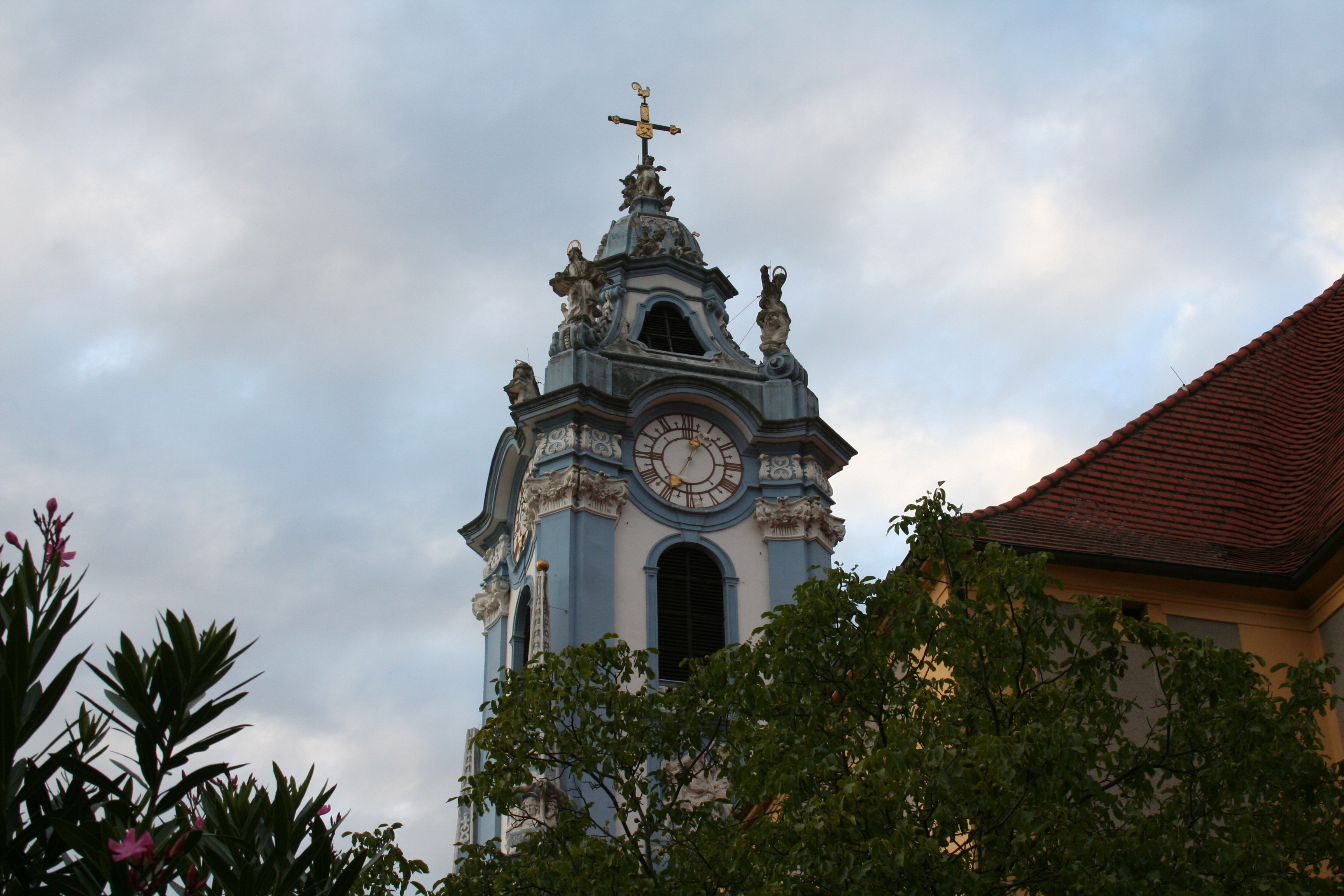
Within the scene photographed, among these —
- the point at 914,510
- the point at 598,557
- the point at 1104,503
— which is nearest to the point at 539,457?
the point at 598,557

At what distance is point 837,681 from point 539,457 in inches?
650

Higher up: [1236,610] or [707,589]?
[707,589]

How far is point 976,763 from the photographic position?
29.5ft

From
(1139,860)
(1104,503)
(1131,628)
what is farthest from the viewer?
(1104,503)

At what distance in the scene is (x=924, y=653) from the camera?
10.5 meters

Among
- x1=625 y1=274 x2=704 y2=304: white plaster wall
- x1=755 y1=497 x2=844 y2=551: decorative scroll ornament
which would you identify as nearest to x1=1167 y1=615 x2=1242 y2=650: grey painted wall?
x1=755 y1=497 x2=844 y2=551: decorative scroll ornament

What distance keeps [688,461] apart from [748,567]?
217 cm

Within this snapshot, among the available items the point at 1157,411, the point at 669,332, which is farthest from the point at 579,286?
the point at 1157,411

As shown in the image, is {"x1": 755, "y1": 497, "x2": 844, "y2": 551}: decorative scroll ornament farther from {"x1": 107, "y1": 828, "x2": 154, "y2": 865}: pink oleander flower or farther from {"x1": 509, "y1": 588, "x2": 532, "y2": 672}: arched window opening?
{"x1": 107, "y1": 828, "x2": 154, "y2": 865}: pink oleander flower

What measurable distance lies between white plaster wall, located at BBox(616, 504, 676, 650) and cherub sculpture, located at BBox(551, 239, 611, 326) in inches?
176

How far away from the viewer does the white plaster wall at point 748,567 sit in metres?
25.8


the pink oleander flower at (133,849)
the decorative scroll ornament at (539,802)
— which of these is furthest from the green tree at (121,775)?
the decorative scroll ornament at (539,802)

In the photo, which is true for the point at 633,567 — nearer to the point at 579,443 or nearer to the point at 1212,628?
the point at 579,443

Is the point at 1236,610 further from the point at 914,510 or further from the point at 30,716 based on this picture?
the point at 30,716
